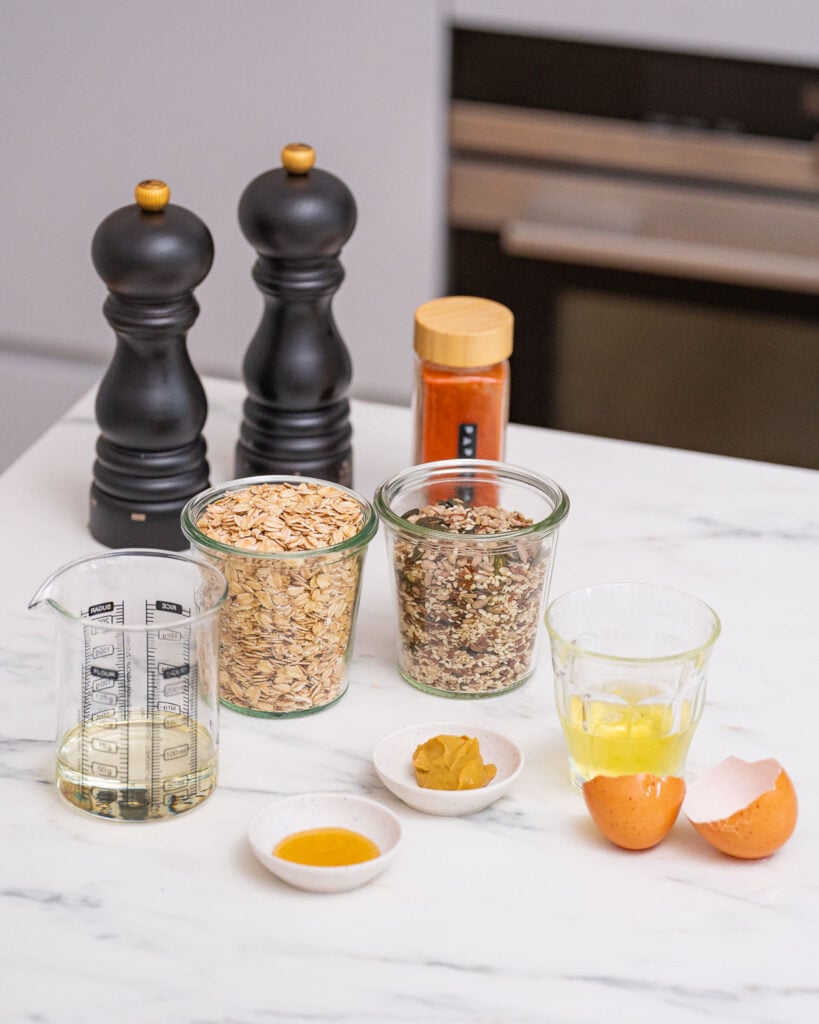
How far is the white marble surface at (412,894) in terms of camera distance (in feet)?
2.55

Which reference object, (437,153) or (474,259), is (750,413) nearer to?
(474,259)

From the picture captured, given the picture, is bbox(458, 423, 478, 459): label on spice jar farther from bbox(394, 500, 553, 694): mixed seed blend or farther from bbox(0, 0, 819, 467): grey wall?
bbox(0, 0, 819, 467): grey wall

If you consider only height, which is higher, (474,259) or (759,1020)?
(474,259)

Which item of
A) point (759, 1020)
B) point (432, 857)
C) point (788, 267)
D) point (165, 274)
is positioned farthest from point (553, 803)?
point (788, 267)

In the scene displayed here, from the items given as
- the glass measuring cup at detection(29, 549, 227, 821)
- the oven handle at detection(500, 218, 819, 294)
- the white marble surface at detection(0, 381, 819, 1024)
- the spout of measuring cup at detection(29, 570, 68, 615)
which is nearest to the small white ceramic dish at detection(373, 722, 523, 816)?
the white marble surface at detection(0, 381, 819, 1024)

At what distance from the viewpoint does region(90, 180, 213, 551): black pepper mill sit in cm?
113

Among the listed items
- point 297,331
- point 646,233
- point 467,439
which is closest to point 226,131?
point 646,233

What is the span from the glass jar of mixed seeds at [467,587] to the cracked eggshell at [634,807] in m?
0.18

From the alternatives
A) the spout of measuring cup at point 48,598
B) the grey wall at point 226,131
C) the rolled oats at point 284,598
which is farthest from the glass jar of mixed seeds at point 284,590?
the grey wall at point 226,131

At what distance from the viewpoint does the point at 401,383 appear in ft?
7.06

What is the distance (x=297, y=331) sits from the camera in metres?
1.25

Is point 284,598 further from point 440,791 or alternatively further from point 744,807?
point 744,807

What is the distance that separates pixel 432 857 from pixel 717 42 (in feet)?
4.48

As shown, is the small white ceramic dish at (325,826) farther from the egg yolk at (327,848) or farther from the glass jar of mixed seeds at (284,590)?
the glass jar of mixed seeds at (284,590)
